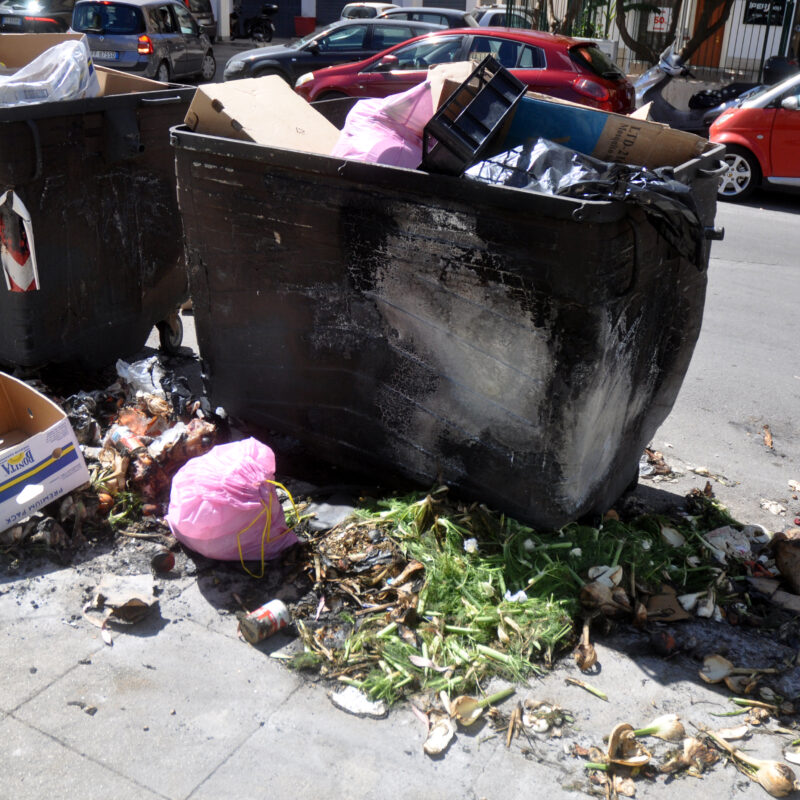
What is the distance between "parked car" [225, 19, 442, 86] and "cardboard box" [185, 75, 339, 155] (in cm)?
990

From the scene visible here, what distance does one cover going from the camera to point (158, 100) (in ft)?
15.3

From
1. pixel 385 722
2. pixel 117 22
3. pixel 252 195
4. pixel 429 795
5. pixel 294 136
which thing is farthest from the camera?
pixel 117 22

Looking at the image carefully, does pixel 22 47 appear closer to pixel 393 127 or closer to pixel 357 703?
pixel 393 127

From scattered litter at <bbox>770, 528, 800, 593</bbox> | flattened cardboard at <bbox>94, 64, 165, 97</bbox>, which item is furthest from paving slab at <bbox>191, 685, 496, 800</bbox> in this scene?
flattened cardboard at <bbox>94, 64, 165, 97</bbox>

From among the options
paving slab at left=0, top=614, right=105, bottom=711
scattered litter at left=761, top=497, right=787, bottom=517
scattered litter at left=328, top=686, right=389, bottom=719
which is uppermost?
paving slab at left=0, top=614, right=105, bottom=711

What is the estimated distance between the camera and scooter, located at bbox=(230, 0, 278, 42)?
28156 millimetres

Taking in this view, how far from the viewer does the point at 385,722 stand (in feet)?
8.84

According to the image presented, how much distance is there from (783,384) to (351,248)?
134 inches

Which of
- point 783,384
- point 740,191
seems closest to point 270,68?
point 740,191

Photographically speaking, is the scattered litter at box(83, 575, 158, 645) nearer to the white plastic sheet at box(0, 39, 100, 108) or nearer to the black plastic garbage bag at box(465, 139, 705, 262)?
the black plastic garbage bag at box(465, 139, 705, 262)

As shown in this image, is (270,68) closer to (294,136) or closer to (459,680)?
(294,136)

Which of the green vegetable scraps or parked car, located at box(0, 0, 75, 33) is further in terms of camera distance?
parked car, located at box(0, 0, 75, 33)

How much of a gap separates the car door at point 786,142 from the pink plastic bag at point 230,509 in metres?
9.34

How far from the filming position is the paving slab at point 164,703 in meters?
2.53
